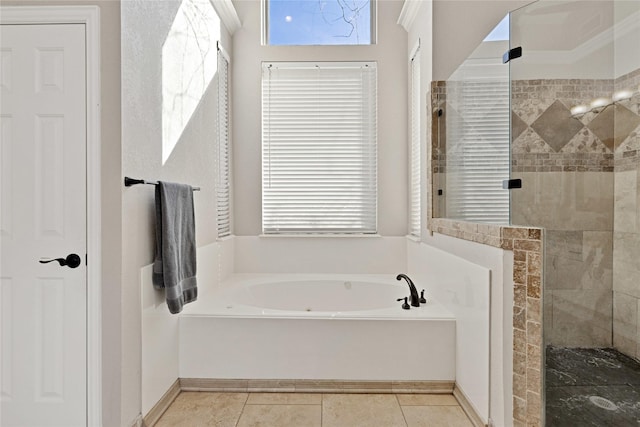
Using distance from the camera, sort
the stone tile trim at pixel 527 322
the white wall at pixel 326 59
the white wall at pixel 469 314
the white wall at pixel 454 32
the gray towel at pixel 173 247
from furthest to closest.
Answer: the white wall at pixel 326 59
the white wall at pixel 454 32
the gray towel at pixel 173 247
the white wall at pixel 469 314
the stone tile trim at pixel 527 322

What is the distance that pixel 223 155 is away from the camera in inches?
128

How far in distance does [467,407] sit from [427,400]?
23cm

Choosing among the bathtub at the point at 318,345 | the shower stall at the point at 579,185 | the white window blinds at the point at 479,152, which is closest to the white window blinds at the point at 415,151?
the white window blinds at the point at 479,152

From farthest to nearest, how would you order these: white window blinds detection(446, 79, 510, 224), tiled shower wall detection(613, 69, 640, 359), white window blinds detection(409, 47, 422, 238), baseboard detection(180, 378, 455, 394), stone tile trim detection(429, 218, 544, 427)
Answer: white window blinds detection(409, 47, 422, 238) → baseboard detection(180, 378, 455, 394) → white window blinds detection(446, 79, 510, 224) → tiled shower wall detection(613, 69, 640, 359) → stone tile trim detection(429, 218, 544, 427)

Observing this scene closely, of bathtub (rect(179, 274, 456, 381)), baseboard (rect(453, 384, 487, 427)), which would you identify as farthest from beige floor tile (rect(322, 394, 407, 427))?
baseboard (rect(453, 384, 487, 427))

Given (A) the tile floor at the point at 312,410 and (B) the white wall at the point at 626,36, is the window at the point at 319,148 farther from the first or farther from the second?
(B) the white wall at the point at 626,36

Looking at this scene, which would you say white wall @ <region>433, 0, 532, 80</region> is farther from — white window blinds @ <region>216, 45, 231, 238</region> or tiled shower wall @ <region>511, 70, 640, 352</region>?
white window blinds @ <region>216, 45, 231, 238</region>

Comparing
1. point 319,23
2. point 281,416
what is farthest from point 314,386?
point 319,23

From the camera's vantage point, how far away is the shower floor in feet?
5.41

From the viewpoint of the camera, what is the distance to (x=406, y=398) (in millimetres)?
2217

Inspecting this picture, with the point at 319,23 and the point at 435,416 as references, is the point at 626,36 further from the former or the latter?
the point at 319,23

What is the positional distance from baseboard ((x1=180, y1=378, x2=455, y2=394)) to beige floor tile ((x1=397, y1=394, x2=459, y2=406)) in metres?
0.03
